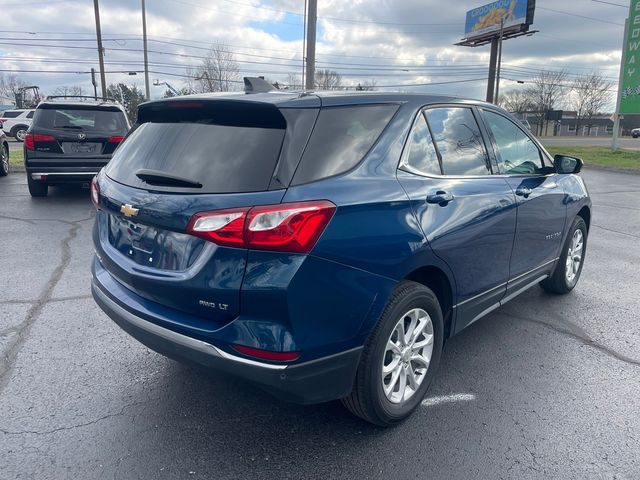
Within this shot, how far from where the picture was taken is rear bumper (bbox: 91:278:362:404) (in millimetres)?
2303

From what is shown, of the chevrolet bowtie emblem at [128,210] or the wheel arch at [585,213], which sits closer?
the chevrolet bowtie emblem at [128,210]

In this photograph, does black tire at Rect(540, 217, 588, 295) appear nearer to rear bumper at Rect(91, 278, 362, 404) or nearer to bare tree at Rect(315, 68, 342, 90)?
rear bumper at Rect(91, 278, 362, 404)

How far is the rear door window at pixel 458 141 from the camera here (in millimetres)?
3193

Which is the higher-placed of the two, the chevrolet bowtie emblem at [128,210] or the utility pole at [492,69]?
the utility pole at [492,69]

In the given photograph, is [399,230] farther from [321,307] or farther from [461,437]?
[461,437]

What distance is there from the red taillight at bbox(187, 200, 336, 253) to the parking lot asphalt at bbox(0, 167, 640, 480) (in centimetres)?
86

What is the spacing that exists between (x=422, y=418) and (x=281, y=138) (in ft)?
5.80

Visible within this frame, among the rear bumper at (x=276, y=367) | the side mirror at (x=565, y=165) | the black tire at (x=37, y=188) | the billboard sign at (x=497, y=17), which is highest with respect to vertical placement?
the billboard sign at (x=497, y=17)

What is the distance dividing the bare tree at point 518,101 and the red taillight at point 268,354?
91.4 meters

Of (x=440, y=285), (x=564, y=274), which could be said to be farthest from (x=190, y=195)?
(x=564, y=274)

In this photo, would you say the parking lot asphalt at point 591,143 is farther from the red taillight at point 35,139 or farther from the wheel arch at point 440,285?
the wheel arch at point 440,285

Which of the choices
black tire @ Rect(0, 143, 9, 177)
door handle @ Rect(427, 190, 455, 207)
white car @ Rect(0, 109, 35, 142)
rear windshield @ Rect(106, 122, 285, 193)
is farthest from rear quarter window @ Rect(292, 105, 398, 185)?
white car @ Rect(0, 109, 35, 142)

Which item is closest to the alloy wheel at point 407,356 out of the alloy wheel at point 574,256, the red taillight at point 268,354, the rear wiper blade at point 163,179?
the red taillight at point 268,354

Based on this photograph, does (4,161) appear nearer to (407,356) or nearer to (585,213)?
(585,213)
